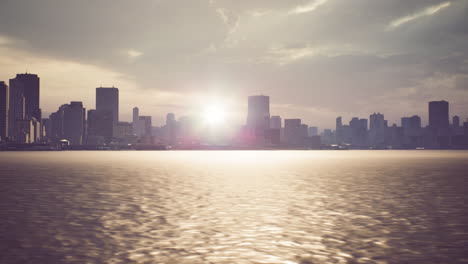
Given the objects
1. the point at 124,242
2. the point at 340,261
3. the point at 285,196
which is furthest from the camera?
the point at 285,196

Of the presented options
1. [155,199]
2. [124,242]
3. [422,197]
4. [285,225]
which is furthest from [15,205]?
[422,197]

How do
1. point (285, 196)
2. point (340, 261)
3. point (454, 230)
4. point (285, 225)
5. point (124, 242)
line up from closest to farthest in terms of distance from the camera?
point (340, 261) < point (124, 242) < point (454, 230) < point (285, 225) < point (285, 196)

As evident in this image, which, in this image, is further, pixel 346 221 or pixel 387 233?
pixel 346 221

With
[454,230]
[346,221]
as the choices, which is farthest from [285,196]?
[454,230]

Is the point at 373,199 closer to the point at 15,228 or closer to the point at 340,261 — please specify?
the point at 340,261

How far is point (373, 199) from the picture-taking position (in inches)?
2039

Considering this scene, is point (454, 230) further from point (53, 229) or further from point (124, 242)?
point (53, 229)

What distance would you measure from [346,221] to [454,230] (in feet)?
24.5

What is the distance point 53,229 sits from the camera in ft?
Answer: 104

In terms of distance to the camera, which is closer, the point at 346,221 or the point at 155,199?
the point at 346,221

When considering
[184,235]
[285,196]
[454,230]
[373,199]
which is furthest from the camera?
[285,196]

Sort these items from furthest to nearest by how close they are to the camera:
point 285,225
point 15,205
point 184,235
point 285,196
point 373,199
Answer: point 285,196 < point 373,199 < point 15,205 < point 285,225 < point 184,235

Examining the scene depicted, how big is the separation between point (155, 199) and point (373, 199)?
23915 millimetres

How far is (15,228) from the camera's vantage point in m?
32.0
